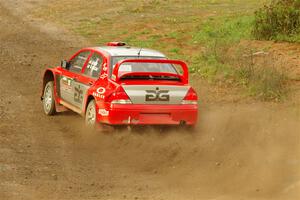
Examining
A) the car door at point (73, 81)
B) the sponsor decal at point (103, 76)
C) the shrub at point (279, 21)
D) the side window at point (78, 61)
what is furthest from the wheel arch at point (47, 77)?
the shrub at point (279, 21)

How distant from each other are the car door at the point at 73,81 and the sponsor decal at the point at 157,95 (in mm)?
1630

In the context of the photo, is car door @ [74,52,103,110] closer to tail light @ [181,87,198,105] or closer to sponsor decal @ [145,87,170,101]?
sponsor decal @ [145,87,170,101]

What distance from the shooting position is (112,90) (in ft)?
39.9

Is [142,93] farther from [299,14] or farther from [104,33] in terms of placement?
[104,33]

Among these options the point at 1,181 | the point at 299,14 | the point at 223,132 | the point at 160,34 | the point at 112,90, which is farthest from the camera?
the point at 160,34

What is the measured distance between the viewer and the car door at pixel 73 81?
44.4 ft

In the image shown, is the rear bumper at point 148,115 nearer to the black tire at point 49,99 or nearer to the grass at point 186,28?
the black tire at point 49,99

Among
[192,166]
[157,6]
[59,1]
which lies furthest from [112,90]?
[59,1]

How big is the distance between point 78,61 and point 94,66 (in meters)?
0.76

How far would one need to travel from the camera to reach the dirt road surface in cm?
962

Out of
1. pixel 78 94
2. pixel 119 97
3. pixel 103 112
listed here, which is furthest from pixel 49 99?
pixel 119 97

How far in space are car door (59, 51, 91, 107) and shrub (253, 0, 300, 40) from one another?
8.21 m

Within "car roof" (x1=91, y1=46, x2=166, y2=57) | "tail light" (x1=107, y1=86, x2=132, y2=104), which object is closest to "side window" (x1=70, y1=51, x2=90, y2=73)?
"car roof" (x1=91, y1=46, x2=166, y2=57)

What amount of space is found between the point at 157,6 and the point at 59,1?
531cm
